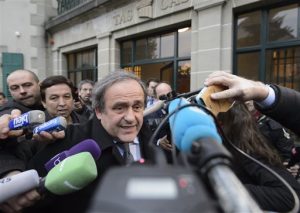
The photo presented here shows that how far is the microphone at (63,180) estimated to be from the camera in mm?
1035

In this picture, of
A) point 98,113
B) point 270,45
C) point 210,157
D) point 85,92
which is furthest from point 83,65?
point 210,157

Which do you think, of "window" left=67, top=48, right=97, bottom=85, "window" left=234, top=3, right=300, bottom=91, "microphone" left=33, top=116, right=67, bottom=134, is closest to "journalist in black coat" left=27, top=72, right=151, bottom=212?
"microphone" left=33, top=116, right=67, bottom=134

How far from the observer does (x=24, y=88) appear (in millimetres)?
3178

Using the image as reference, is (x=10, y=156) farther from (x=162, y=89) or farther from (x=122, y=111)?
(x=162, y=89)

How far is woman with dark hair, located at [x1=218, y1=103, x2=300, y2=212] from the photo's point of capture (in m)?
1.52

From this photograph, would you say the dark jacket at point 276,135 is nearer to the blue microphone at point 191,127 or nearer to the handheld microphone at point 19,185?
the handheld microphone at point 19,185

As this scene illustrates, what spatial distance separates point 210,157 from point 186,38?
6.25 meters

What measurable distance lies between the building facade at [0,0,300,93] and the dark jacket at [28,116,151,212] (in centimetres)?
391

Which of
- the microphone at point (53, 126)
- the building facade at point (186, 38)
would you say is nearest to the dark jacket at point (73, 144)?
the microphone at point (53, 126)

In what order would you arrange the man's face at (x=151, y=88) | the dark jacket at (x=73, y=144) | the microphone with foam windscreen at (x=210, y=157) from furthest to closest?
the man's face at (x=151, y=88) < the dark jacket at (x=73, y=144) < the microphone with foam windscreen at (x=210, y=157)

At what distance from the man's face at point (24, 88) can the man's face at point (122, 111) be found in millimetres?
1719

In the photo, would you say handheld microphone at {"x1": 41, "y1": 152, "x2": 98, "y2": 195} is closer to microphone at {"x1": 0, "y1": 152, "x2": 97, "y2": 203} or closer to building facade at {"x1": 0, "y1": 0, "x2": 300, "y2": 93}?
microphone at {"x1": 0, "y1": 152, "x2": 97, "y2": 203}

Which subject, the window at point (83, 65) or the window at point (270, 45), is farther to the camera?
the window at point (83, 65)

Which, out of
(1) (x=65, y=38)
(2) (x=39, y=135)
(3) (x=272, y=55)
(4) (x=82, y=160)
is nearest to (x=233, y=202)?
(4) (x=82, y=160)
